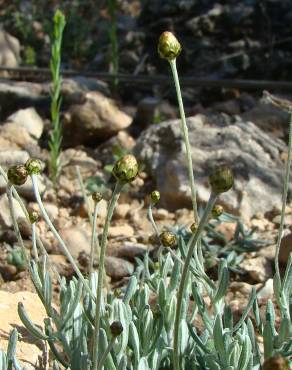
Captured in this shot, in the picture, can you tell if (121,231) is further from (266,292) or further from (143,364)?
(143,364)

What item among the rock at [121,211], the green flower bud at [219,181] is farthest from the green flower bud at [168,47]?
the rock at [121,211]

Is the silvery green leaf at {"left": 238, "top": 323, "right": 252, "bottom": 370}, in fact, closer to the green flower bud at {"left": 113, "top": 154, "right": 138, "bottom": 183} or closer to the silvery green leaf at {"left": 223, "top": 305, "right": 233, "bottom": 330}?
the silvery green leaf at {"left": 223, "top": 305, "right": 233, "bottom": 330}

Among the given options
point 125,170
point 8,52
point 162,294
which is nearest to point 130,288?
point 162,294

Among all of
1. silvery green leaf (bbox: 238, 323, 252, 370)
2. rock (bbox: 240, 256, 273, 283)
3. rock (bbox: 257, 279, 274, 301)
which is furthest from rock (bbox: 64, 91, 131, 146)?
→ silvery green leaf (bbox: 238, 323, 252, 370)

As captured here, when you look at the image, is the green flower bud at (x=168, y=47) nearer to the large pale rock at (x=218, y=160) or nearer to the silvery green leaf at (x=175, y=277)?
the silvery green leaf at (x=175, y=277)

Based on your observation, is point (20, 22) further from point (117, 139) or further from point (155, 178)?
point (155, 178)
